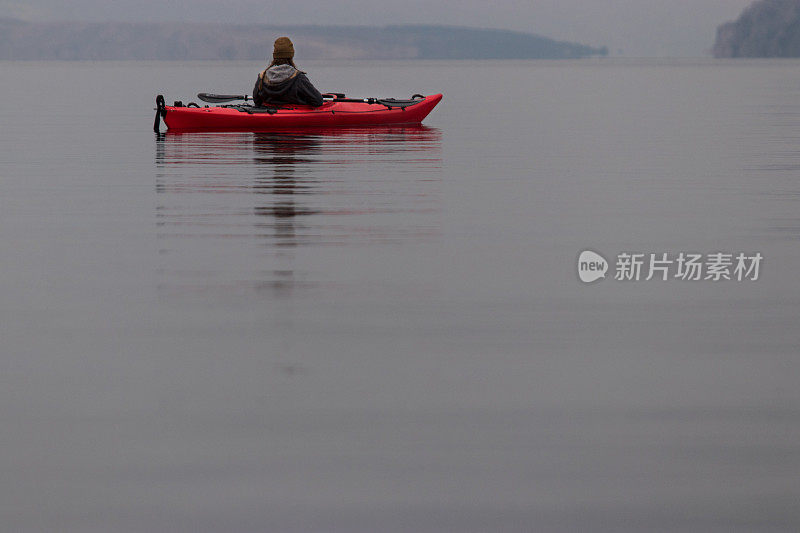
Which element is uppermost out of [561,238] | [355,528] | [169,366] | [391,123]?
[391,123]

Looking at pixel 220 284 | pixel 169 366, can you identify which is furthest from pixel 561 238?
pixel 169 366

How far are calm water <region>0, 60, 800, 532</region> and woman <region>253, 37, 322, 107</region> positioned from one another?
8.44 metres

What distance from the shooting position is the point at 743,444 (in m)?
4.16

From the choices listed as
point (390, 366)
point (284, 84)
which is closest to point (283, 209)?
point (390, 366)

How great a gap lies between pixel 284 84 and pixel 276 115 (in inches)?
23.6

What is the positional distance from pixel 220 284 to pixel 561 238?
10.1 feet

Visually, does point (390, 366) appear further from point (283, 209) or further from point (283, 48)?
Result: point (283, 48)

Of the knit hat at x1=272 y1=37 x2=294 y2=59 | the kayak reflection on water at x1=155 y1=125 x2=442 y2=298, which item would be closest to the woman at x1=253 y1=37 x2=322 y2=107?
the knit hat at x1=272 y1=37 x2=294 y2=59

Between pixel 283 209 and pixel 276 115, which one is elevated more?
Result: pixel 276 115

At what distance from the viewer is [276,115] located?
19.9m

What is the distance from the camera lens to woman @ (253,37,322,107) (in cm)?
1991

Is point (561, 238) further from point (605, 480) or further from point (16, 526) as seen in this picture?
point (16, 526)

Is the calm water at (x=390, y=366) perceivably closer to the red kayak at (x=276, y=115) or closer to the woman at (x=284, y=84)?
the red kayak at (x=276, y=115)

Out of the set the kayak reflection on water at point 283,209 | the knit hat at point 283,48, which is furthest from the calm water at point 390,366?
the knit hat at point 283,48
